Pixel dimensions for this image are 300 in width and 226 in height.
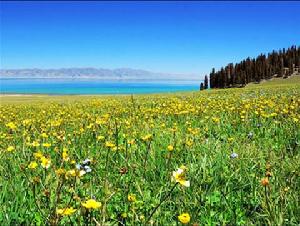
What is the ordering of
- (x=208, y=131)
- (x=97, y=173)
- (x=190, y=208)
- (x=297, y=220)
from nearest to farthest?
(x=297, y=220)
(x=190, y=208)
(x=97, y=173)
(x=208, y=131)

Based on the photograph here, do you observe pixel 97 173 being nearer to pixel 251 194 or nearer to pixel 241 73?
pixel 251 194

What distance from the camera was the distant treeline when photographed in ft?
404

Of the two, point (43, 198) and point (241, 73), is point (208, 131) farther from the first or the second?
point (241, 73)

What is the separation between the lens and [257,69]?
124688 millimetres

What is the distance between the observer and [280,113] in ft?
26.8

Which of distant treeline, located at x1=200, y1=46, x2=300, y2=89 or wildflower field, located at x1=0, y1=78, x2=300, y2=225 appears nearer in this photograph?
wildflower field, located at x1=0, y1=78, x2=300, y2=225

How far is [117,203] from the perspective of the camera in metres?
3.72

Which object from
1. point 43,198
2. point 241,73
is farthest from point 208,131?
point 241,73

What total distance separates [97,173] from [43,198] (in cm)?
86

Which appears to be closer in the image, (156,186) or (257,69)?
(156,186)

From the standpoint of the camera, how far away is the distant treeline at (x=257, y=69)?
404 ft

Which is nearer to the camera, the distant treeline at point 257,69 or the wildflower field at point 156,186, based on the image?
the wildflower field at point 156,186

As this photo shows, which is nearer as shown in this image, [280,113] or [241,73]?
[280,113]

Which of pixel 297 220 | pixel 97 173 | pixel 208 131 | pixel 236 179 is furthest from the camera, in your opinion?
pixel 208 131
